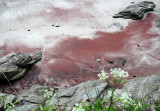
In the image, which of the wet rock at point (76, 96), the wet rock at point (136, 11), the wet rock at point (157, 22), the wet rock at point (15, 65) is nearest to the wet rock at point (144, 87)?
the wet rock at point (76, 96)

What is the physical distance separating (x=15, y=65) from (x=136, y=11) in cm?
696

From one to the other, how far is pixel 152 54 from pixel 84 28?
3.38m

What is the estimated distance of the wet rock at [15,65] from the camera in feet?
16.1

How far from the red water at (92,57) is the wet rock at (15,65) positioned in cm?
22

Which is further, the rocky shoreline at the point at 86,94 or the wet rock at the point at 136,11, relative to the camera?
the wet rock at the point at 136,11

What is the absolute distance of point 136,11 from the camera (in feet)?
29.1

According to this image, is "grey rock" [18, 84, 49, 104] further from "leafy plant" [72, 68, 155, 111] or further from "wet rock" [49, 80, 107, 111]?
"leafy plant" [72, 68, 155, 111]

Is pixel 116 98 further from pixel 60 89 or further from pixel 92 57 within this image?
pixel 92 57

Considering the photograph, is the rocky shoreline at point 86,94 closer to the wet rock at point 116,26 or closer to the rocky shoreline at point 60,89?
the rocky shoreline at point 60,89

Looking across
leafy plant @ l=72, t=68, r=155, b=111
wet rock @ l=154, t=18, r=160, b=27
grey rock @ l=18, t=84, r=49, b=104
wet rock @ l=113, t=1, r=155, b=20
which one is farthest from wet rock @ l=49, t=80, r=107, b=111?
wet rock @ l=113, t=1, r=155, b=20

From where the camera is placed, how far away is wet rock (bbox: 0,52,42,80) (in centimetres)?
492

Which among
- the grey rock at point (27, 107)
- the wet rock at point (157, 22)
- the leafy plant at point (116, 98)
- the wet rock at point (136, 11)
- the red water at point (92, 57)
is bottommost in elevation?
the red water at point (92, 57)

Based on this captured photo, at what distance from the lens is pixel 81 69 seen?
5789mm

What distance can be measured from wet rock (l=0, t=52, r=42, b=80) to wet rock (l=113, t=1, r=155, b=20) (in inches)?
222
